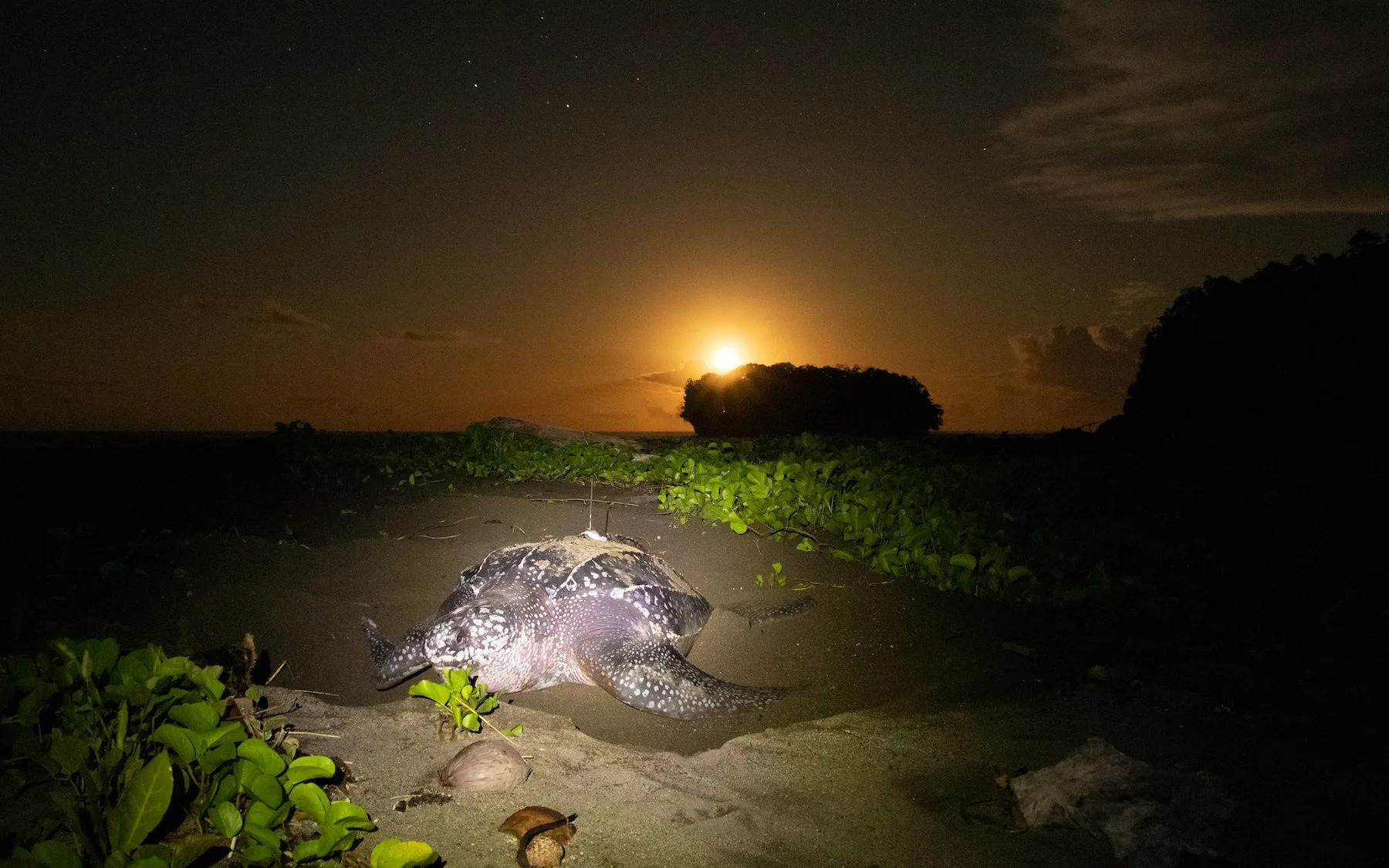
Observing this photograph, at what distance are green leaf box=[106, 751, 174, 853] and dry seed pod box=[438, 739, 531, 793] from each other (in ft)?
3.06

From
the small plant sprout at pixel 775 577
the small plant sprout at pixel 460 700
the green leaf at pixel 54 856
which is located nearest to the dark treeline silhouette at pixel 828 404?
the small plant sprout at pixel 775 577

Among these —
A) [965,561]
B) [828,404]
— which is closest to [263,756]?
[965,561]

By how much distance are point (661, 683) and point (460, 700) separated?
880mm

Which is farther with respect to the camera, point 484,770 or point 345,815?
point 484,770

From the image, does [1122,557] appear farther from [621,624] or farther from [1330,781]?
[621,624]

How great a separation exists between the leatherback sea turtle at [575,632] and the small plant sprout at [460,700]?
43 centimetres

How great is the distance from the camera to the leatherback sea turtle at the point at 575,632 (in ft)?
9.84

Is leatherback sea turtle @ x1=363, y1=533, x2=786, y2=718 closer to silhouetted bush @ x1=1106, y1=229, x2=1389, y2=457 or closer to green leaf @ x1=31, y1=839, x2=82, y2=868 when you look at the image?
green leaf @ x1=31, y1=839, x2=82, y2=868

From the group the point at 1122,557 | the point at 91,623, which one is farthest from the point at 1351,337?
the point at 91,623

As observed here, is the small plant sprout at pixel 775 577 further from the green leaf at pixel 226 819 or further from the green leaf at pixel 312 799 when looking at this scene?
the green leaf at pixel 226 819

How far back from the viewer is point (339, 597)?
390 cm

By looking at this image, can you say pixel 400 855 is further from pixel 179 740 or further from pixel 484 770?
pixel 484 770

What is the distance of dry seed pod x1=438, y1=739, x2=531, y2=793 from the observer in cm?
217

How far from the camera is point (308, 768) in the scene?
1.66 m
